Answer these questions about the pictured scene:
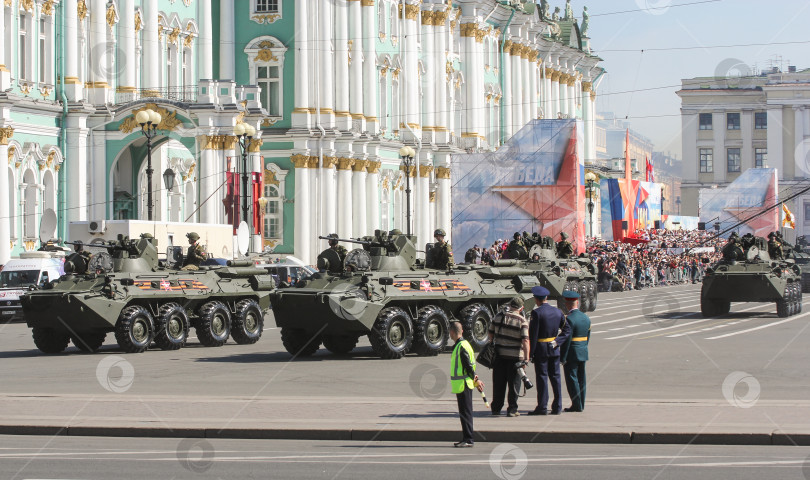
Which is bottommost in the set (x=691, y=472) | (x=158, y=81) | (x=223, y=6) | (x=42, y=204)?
(x=691, y=472)

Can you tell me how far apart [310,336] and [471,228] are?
33.1 m

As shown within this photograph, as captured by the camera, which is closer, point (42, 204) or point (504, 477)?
point (504, 477)

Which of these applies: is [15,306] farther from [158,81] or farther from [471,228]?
[471,228]

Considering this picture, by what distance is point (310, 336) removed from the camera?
25344 mm

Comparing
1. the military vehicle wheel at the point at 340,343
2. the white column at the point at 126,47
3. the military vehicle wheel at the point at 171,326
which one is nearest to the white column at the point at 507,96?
the white column at the point at 126,47

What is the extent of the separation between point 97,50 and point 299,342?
23.0 meters

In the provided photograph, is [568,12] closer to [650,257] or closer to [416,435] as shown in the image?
[650,257]

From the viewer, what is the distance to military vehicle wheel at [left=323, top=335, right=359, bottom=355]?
25.5 metres

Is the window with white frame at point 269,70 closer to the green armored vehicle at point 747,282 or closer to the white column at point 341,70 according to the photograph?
the white column at point 341,70

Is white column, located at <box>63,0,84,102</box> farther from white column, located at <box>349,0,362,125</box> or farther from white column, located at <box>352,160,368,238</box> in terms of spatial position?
white column, located at <box>352,160,368,238</box>

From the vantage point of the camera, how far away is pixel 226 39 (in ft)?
187

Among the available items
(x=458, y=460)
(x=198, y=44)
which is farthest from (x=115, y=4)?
(x=458, y=460)

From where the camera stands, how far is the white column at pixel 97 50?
149 ft

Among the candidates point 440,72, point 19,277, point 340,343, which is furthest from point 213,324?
point 440,72
